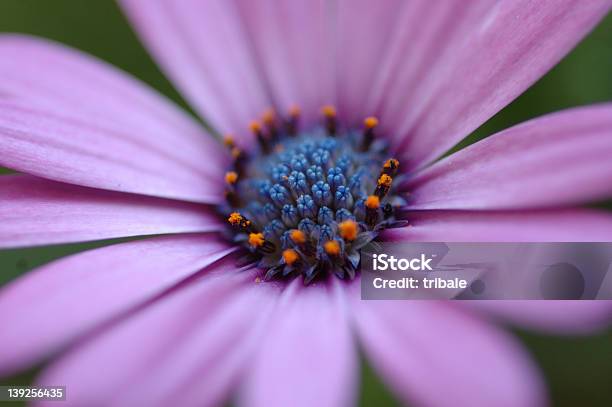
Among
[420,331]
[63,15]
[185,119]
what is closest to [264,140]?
[185,119]

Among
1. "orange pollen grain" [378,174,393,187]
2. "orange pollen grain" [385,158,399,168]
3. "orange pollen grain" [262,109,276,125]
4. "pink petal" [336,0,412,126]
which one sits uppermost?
"pink petal" [336,0,412,126]

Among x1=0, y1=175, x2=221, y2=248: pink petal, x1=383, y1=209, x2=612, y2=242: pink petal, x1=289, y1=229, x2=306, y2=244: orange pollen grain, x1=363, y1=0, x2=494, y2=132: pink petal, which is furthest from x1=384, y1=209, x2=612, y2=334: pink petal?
x1=0, y1=175, x2=221, y2=248: pink petal

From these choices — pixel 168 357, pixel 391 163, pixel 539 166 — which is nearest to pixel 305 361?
pixel 168 357

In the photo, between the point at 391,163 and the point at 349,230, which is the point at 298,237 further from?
the point at 391,163

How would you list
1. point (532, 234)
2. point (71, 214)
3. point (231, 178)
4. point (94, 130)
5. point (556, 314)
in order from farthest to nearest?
point (231, 178), point (94, 130), point (71, 214), point (532, 234), point (556, 314)

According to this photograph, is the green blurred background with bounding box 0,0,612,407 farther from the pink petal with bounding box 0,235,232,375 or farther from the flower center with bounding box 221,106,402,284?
the flower center with bounding box 221,106,402,284

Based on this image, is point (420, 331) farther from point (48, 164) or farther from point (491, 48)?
point (48, 164)
